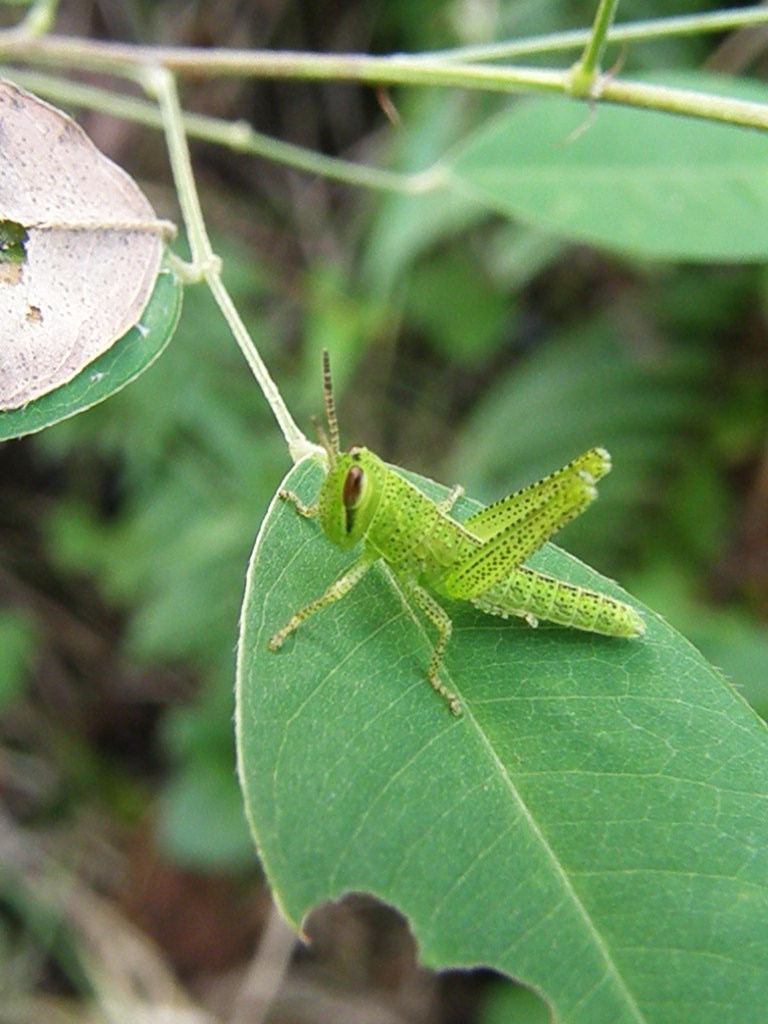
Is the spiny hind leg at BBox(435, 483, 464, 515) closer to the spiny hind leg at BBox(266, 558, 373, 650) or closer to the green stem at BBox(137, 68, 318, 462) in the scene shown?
the spiny hind leg at BBox(266, 558, 373, 650)

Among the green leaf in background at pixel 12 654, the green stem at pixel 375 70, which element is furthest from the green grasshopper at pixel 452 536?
the green leaf in background at pixel 12 654

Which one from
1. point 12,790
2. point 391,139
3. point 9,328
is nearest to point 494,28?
point 391,139

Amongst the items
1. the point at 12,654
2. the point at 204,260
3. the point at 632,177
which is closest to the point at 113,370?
the point at 204,260

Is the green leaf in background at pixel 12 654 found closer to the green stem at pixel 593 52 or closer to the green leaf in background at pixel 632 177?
the green leaf in background at pixel 632 177

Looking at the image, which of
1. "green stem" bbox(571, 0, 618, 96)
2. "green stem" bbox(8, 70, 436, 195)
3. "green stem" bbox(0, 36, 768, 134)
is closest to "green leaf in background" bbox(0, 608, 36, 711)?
"green stem" bbox(8, 70, 436, 195)

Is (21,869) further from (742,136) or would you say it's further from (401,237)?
(742,136)

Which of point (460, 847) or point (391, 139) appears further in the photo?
point (391, 139)
